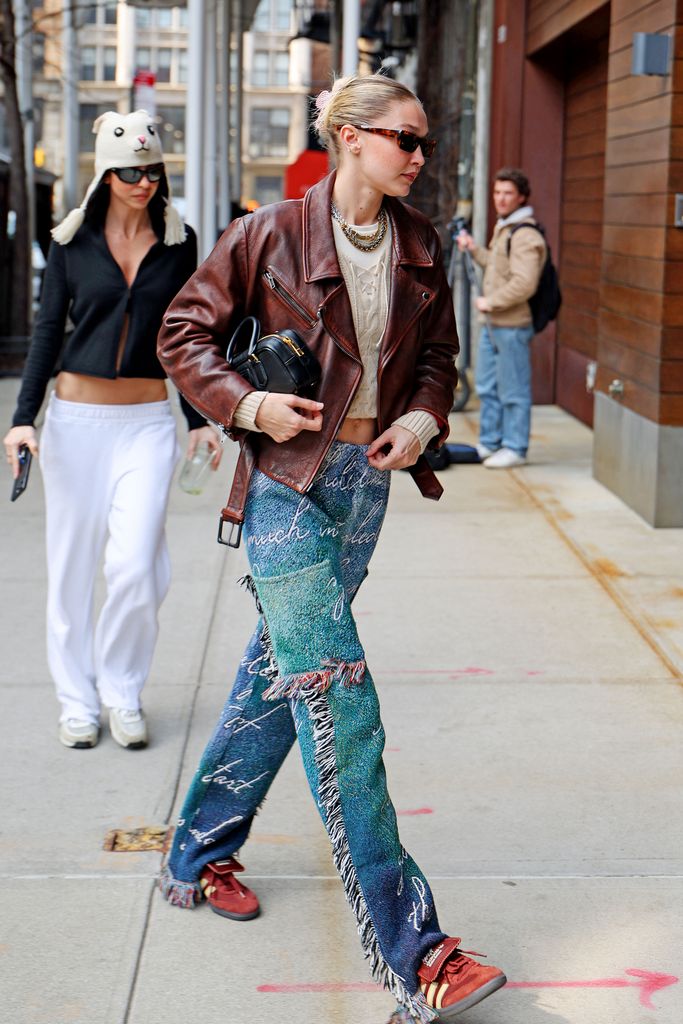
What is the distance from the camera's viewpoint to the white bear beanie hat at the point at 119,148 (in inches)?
172

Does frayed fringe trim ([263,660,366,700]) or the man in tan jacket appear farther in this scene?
the man in tan jacket

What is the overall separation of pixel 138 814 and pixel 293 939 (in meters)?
0.87

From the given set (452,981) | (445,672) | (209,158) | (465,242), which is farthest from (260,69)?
(452,981)

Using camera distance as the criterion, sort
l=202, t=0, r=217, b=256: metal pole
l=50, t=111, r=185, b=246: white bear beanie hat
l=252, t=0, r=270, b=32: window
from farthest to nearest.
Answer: l=252, t=0, r=270, b=32: window < l=202, t=0, r=217, b=256: metal pole < l=50, t=111, r=185, b=246: white bear beanie hat

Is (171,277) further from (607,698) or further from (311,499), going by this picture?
(607,698)

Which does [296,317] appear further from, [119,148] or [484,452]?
[484,452]

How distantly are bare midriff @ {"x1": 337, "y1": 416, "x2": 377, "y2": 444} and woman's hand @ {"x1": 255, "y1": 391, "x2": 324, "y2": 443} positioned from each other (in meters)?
0.14

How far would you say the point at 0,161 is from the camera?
1898 cm

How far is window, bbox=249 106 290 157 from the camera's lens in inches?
4889

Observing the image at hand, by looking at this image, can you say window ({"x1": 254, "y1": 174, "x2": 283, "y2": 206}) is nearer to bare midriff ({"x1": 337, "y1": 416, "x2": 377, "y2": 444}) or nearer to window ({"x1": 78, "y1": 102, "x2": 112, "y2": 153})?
window ({"x1": 78, "y1": 102, "x2": 112, "y2": 153})

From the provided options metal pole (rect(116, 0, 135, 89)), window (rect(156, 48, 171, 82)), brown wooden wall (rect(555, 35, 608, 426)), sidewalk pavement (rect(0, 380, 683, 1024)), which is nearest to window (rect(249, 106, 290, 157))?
window (rect(156, 48, 171, 82))

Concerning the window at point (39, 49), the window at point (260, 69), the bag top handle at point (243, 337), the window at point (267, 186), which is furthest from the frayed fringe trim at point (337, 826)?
the window at point (260, 69)

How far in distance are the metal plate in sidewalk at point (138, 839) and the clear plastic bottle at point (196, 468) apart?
103 centimetres

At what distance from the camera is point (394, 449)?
3.11m
